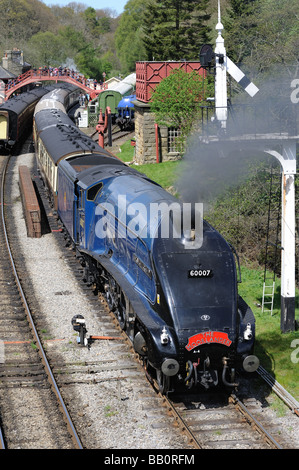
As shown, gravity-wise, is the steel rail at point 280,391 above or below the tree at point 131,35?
below

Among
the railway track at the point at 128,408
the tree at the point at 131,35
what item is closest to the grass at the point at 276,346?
the railway track at the point at 128,408

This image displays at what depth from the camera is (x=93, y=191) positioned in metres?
16.5

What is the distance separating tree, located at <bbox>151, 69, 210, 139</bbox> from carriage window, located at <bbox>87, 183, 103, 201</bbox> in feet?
45.5

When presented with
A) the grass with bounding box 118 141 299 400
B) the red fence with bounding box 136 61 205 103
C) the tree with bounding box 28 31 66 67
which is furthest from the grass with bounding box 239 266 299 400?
the tree with bounding box 28 31 66 67

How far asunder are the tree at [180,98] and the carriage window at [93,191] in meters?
13.9

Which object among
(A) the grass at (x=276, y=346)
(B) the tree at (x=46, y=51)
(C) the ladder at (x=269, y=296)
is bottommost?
(A) the grass at (x=276, y=346)

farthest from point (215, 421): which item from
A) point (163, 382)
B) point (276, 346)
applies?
point (276, 346)

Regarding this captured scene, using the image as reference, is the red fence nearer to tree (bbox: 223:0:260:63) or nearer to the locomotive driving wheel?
tree (bbox: 223:0:260:63)

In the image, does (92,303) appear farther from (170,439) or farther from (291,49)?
(291,49)

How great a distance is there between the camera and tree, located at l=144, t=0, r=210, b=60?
164ft

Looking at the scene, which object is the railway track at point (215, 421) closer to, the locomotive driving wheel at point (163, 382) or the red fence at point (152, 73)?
the locomotive driving wheel at point (163, 382)

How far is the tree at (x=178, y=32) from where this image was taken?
164ft

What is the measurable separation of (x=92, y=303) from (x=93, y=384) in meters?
4.71

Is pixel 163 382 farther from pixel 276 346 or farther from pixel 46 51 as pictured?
pixel 46 51
